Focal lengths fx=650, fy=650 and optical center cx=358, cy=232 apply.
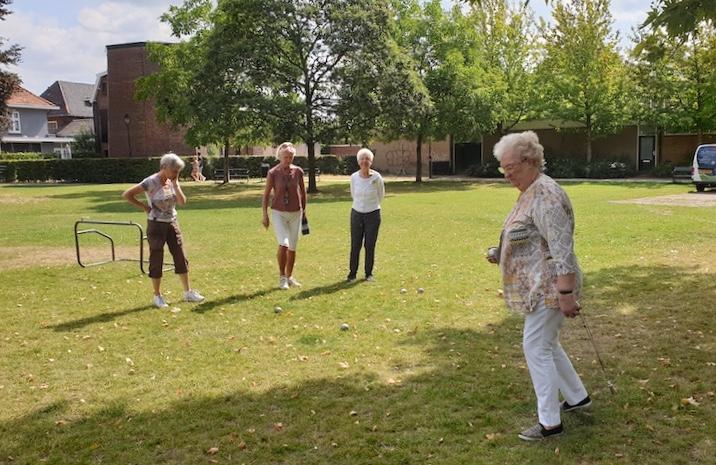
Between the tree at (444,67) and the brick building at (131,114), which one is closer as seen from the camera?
the tree at (444,67)

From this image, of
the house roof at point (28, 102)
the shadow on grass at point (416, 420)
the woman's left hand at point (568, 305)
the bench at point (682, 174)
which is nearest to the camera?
the woman's left hand at point (568, 305)

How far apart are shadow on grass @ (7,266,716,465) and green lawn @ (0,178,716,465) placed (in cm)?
2

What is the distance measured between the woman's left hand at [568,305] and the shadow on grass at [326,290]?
16.5 ft

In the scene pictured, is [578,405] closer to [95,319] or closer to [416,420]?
[416,420]

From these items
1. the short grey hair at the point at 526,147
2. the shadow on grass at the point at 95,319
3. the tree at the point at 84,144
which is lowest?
the shadow on grass at the point at 95,319

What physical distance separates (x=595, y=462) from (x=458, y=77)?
1239 inches

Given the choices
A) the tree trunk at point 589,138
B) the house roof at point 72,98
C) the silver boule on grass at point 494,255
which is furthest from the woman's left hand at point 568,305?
the house roof at point 72,98

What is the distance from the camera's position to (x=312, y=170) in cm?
3072

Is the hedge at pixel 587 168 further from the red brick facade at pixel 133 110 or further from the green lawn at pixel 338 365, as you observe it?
the green lawn at pixel 338 365

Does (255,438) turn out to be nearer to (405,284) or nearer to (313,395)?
(313,395)

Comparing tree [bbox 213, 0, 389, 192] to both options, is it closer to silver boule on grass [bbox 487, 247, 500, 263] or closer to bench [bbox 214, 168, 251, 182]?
bench [bbox 214, 168, 251, 182]

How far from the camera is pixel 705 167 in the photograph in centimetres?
2483

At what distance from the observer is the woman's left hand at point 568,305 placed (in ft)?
11.8

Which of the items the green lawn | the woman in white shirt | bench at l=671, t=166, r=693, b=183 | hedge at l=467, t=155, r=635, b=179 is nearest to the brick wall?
hedge at l=467, t=155, r=635, b=179
